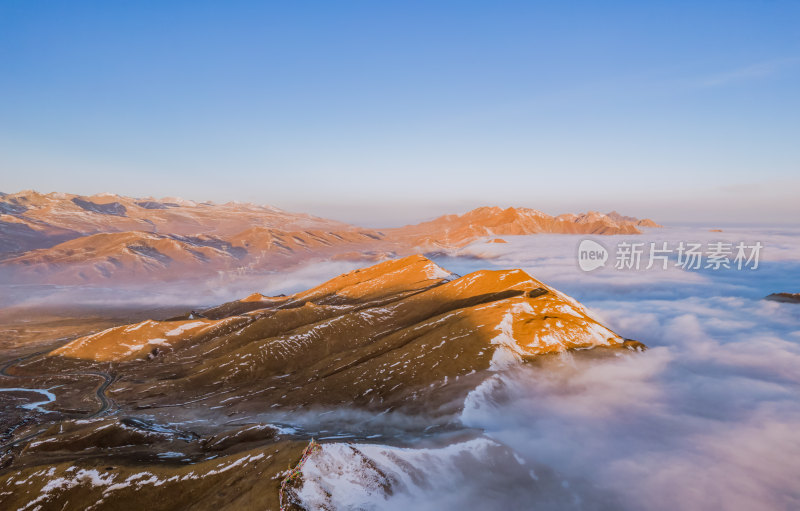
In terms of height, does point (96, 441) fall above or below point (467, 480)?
below

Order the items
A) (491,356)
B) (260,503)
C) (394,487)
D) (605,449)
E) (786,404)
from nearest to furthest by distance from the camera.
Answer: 1. (260,503)
2. (394,487)
3. (605,449)
4. (786,404)
5. (491,356)

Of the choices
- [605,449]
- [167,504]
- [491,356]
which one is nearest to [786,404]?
[605,449]

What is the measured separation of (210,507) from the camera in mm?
68875

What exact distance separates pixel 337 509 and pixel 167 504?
126ft

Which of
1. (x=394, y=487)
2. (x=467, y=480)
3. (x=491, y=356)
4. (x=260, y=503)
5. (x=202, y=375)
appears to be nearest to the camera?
(x=260, y=503)

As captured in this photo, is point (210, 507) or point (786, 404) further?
point (786, 404)

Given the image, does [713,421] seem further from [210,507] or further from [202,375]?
[202,375]

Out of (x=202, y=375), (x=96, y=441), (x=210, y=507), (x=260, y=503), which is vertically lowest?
(x=202, y=375)

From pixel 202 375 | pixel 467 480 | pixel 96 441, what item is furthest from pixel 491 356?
pixel 202 375

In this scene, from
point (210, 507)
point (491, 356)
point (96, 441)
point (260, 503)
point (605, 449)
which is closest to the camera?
point (260, 503)

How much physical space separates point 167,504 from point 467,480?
6280 centimetres

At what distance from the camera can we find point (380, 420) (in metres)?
128

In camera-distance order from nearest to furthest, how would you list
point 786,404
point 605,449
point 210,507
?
point 210,507 → point 605,449 → point 786,404

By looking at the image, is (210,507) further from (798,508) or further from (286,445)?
(798,508)
